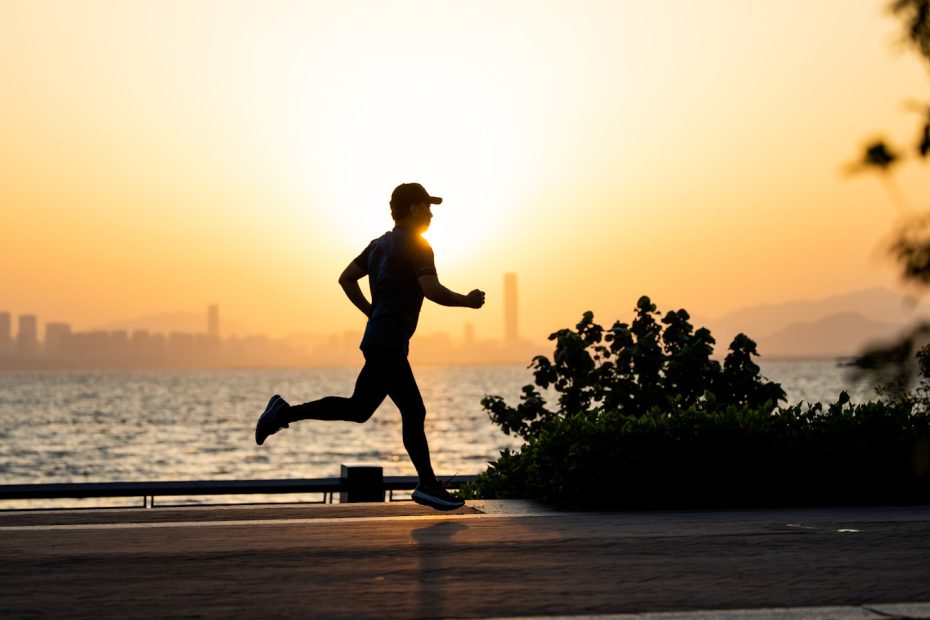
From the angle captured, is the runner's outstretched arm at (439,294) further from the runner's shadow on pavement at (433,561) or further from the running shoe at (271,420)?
the runner's shadow on pavement at (433,561)

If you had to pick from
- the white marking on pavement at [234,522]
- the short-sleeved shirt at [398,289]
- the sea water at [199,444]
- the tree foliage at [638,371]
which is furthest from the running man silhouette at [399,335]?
the sea water at [199,444]

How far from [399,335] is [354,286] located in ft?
2.49

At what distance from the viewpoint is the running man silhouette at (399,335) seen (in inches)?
349

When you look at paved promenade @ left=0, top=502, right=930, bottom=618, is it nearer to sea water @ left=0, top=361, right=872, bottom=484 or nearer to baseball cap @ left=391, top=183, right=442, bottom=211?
baseball cap @ left=391, top=183, right=442, bottom=211

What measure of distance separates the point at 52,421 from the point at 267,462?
133 feet

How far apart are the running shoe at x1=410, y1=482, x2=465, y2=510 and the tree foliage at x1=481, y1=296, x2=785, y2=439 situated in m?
8.17

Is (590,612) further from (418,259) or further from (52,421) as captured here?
(52,421)

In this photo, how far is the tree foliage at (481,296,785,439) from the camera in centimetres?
1727

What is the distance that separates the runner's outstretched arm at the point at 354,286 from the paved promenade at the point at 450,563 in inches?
61.0

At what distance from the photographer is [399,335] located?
29.3 feet

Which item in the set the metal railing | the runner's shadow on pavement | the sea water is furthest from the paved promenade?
the sea water

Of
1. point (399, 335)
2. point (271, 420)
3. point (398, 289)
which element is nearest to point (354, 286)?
point (398, 289)

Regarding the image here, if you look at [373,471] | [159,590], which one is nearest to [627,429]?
[373,471]

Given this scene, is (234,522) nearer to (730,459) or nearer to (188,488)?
(730,459)
